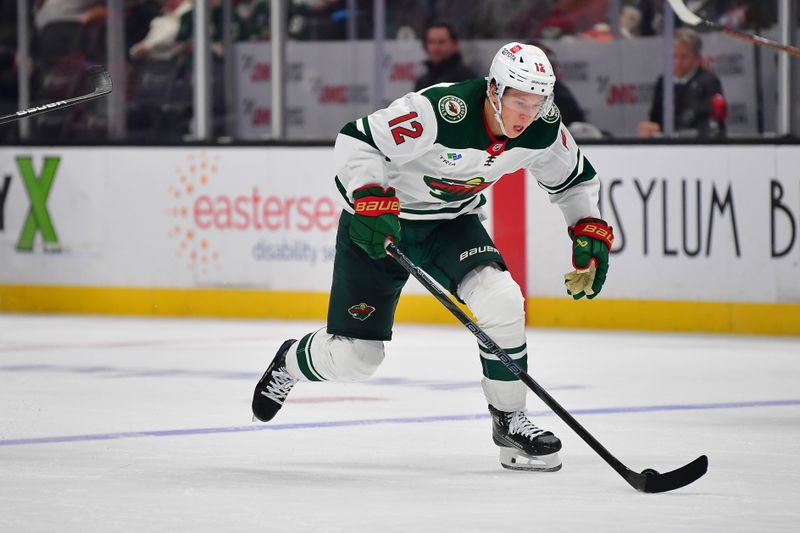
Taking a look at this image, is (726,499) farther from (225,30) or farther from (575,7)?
(225,30)

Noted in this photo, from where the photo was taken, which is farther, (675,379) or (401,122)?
(675,379)

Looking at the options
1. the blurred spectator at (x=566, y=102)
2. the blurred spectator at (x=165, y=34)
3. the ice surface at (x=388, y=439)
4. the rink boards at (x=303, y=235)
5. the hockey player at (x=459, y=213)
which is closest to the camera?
the ice surface at (x=388, y=439)

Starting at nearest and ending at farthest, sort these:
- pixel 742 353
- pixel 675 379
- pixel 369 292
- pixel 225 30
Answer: pixel 369 292
pixel 675 379
pixel 742 353
pixel 225 30

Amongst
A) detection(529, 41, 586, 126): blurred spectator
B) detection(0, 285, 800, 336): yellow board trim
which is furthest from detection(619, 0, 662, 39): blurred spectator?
detection(0, 285, 800, 336): yellow board trim

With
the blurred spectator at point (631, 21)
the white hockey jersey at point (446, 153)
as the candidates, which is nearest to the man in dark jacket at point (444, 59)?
the blurred spectator at point (631, 21)

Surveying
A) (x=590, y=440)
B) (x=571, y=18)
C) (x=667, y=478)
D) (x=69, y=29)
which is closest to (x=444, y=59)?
(x=571, y=18)

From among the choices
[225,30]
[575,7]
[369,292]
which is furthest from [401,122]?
[225,30]

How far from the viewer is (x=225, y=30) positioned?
10281 mm

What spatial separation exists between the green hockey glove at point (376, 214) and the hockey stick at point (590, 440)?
0.05 meters

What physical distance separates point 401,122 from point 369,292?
0.53m

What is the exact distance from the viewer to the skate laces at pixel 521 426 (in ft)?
15.3

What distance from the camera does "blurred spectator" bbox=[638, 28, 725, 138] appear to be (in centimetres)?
919

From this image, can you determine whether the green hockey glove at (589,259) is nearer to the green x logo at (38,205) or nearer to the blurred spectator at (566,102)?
the blurred spectator at (566,102)

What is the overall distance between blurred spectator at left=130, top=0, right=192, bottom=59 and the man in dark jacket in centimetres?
155
